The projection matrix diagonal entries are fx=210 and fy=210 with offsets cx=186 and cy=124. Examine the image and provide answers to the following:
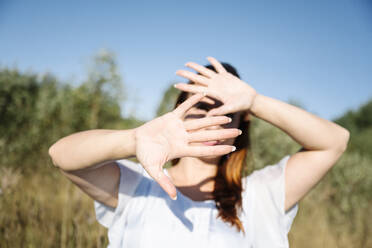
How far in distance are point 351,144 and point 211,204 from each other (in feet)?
74.8

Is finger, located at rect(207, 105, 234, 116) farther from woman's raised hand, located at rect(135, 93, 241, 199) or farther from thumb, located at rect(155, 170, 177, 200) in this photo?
thumb, located at rect(155, 170, 177, 200)

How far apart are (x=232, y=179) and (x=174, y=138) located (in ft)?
3.19

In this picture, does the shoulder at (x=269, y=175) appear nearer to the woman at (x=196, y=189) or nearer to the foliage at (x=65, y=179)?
the woman at (x=196, y=189)

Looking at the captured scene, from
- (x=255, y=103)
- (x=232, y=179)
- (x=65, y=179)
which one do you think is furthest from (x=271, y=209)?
(x=65, y=179)

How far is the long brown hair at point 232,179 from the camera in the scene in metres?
1.44

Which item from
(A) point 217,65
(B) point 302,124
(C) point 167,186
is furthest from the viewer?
(A) point 217,65

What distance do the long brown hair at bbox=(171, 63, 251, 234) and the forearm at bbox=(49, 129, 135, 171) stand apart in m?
0.82

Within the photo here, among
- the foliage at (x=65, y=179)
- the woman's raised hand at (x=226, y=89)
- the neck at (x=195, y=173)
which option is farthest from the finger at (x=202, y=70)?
the foliage at (x=65, y=179)

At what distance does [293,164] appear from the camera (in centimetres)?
158

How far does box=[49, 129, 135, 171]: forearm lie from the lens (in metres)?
1.05

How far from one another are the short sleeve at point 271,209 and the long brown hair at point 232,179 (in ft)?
0.45

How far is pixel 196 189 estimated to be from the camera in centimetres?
175

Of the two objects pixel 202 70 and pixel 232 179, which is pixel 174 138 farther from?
pixel 232 179

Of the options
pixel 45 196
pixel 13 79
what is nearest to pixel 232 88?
pixel 45 196
